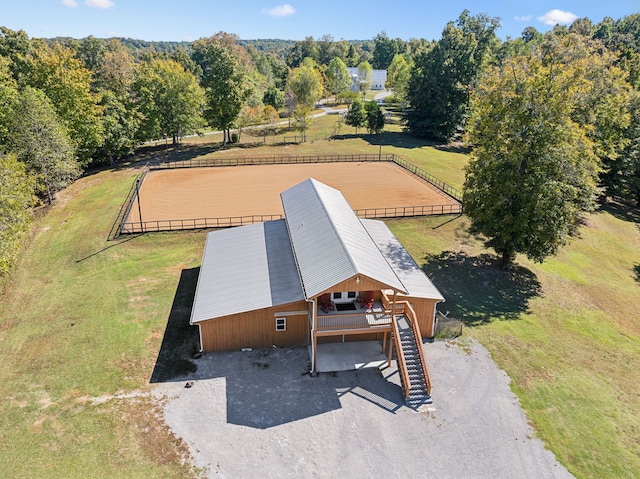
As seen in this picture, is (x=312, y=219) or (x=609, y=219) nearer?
(x=312, y=219)

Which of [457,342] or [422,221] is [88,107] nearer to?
[422,221]

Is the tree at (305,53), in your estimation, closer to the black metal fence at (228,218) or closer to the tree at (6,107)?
the black metal fence at (228,218)

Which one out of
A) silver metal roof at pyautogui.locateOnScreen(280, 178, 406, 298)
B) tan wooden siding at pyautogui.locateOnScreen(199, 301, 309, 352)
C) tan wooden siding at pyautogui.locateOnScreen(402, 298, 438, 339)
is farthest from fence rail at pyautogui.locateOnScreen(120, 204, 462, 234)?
tan wooden siding at pyautogui.locateOnScreen(402, 298, 438, 339)

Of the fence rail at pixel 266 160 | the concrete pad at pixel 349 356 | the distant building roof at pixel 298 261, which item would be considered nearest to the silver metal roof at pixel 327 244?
the distant building roof at pixel 298 261

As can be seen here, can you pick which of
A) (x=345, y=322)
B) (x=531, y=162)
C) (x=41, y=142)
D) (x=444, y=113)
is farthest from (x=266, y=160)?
(x=345, y=322)

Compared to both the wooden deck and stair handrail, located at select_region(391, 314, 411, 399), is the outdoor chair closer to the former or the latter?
the wooden deck

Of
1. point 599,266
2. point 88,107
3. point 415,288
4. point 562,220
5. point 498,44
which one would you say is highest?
point 498,44

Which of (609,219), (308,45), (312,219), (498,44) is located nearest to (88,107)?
(312,219)
